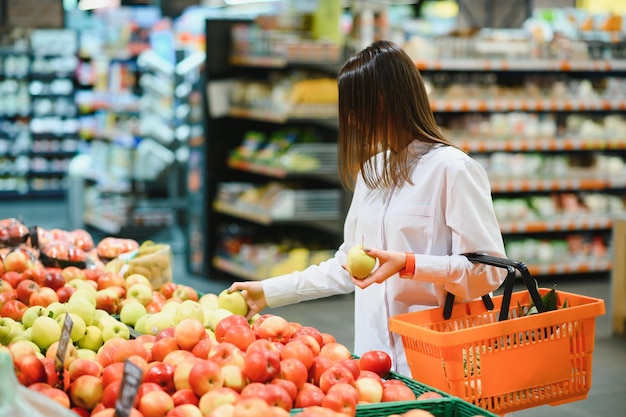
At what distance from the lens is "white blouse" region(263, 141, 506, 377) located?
8.40ft

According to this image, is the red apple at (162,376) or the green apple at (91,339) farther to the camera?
the green apple at (91,339)

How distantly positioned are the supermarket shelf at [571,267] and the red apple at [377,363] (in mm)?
6059

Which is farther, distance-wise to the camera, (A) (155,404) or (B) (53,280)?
(B) (53,280)

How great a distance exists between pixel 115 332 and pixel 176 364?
608mm

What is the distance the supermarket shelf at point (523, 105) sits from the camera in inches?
305

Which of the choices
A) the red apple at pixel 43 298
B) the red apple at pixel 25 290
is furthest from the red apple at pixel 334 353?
the red apple at pixel 25 290

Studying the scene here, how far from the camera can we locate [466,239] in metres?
2.57

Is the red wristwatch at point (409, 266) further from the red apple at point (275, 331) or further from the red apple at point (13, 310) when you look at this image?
the red apple at point (13, 310)

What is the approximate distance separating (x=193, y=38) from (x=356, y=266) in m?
9.18

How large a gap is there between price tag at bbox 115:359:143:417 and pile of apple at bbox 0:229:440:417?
0.18 feet

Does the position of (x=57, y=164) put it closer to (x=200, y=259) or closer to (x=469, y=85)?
(x=200, y=259)

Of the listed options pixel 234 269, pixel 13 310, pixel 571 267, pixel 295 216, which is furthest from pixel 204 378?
pixel 571 267

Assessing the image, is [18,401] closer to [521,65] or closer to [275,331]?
[275,331]

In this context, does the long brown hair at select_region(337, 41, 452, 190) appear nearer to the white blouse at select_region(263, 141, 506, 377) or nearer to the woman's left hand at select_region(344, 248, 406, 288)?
the white blouse at select_region(263, 141, 506, 377)
